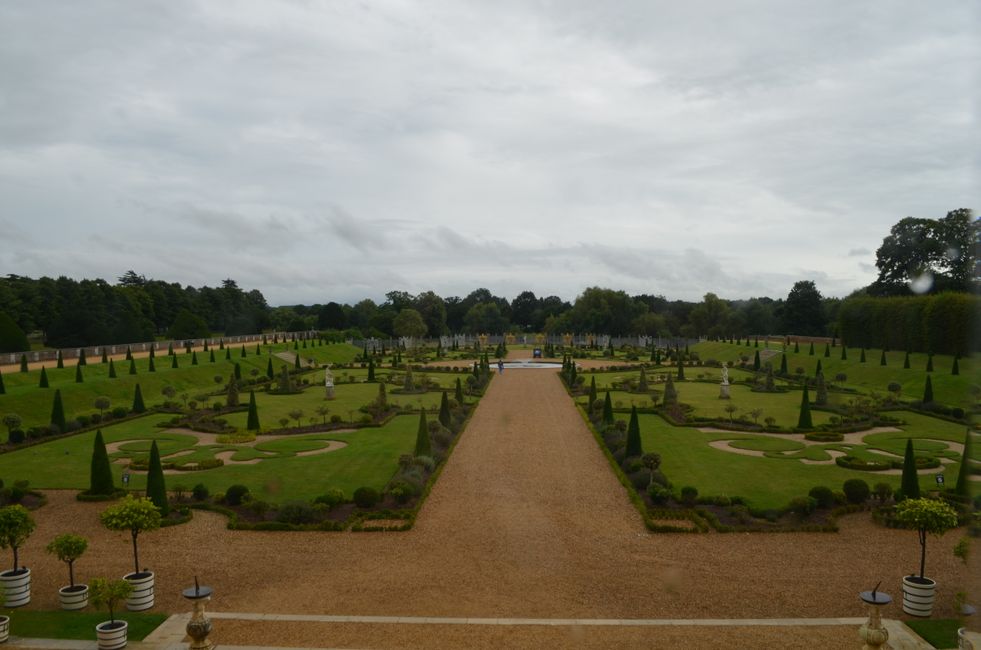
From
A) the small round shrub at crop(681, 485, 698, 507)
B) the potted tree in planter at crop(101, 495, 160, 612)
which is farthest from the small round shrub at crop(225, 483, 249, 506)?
the small round shrub at crop(681, 485, 698, 507)

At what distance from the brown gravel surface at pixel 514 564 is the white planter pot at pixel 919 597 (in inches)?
15.3

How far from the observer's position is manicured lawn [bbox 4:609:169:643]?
39.8 feet

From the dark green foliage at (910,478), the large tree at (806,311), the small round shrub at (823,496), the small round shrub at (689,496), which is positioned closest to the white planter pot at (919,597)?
the small round shrub at (823,496)

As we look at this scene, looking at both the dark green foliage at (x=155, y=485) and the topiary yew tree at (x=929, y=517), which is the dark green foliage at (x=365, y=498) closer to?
the dark green foliage at (x=155, y=485)

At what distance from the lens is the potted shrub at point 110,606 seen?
37.4 feet

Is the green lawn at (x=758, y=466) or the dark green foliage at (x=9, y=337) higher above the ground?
the dark green foliage at (x=9, y=337)

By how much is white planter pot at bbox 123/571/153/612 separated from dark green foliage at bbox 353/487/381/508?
6574 millimetres

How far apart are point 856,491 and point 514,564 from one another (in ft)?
34.0

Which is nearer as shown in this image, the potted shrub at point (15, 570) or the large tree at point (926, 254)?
the potted shrub at point (15, 570)

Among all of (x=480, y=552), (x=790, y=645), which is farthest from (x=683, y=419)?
(x=790, y=645)

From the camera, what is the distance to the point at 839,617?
12.6 meters

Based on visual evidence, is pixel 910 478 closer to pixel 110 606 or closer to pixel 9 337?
pixel 110 606

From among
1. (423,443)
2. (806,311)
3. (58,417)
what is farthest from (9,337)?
(806,311)

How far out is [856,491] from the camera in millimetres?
19219
